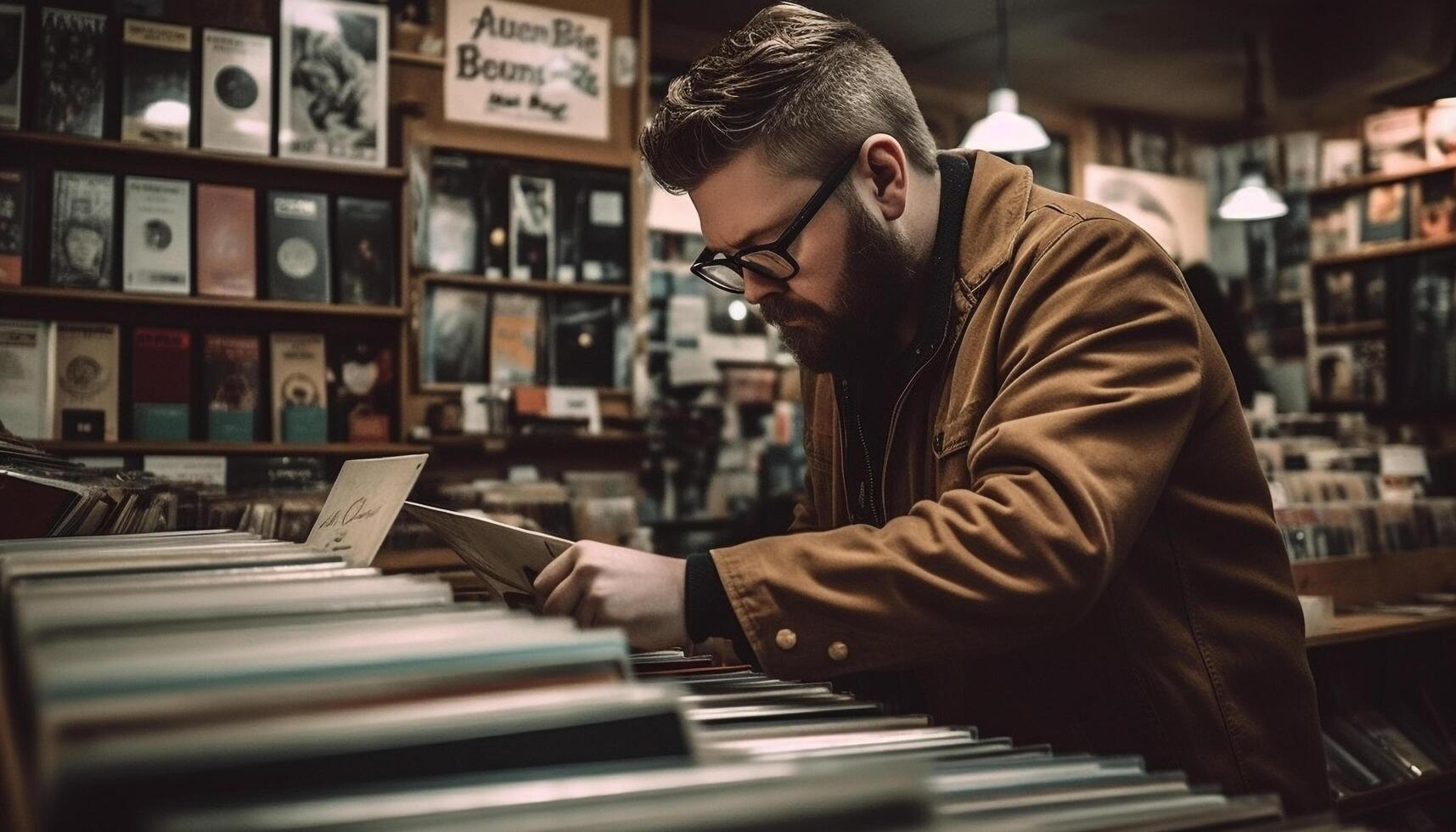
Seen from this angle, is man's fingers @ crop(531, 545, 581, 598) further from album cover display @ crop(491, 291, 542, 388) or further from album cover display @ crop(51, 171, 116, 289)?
album cover display @ crop(491, 291, 542, 388)

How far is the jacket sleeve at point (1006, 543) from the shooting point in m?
0.94

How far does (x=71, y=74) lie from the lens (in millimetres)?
3463

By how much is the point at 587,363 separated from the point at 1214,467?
3.40 metres

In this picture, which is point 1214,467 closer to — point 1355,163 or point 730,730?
Result: point 730,730

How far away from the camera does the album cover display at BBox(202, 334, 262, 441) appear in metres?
3.66

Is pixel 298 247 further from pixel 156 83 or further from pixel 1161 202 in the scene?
pixel 1161 202

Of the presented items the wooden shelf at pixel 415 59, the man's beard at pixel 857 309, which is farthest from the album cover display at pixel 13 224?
the man's beard at pixel 857 309

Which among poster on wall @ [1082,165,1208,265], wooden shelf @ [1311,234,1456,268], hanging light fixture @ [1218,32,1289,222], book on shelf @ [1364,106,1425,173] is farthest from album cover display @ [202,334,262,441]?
book on shelf @ [1364,106,1425,173]

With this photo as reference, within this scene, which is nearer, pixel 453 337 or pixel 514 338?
pixel 453 337

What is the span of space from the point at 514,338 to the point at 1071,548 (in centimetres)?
357

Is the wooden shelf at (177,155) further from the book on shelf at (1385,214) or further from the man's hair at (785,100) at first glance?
the book on shelf at (1385,214)

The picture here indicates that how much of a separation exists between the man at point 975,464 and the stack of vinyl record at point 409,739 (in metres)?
0.23

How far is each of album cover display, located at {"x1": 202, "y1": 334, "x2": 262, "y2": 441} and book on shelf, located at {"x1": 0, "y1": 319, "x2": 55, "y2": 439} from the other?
440 mm

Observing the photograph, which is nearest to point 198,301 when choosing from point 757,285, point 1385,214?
point 757,285
